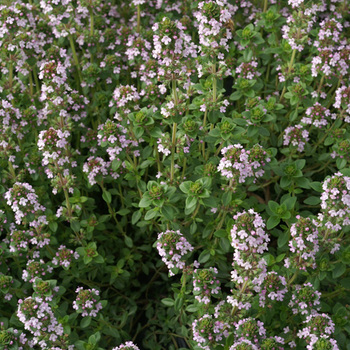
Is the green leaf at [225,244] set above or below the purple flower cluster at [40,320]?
above

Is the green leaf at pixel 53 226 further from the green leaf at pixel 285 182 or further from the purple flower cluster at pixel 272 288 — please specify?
the green leaf at pixel 285 182

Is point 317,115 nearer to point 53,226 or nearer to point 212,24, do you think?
point 212,24

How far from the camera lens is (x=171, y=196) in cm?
407

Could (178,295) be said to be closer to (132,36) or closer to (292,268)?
(292,268)

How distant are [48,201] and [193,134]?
63.5 inches

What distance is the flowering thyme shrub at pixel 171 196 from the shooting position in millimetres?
3666

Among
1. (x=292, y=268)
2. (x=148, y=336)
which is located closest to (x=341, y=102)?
(x=292, y=268)

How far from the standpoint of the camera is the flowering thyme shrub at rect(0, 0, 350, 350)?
12.0ft

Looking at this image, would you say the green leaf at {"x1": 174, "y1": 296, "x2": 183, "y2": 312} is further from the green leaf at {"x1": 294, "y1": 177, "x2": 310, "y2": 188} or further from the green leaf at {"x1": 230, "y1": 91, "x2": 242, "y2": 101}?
the green leaf at {"x1": 230, "y1": 91, "x2": 242, "y2": 101}

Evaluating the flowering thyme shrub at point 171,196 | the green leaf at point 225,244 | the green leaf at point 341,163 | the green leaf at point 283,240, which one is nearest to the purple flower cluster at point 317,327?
the flowering thyme shrub at point 171,196

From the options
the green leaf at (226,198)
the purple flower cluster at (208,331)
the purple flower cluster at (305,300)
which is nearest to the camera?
the purple flower cluster at (208,331)

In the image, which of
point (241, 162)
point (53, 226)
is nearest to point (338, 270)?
point (241, 162)

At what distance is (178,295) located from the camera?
4.04 meters

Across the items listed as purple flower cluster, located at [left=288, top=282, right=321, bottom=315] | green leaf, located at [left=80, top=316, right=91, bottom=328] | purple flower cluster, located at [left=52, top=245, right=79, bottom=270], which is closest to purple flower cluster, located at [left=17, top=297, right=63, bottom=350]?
green leaf, located at [left=80, top=316, right=91, bottom=328]
